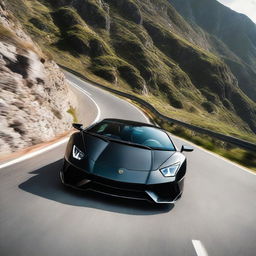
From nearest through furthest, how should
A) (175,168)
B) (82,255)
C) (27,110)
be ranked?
1. (82,255)
2. (175,168)
3. (27,110)

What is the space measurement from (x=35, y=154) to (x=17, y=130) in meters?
1.19

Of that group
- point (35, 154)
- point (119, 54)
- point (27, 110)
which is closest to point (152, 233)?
point (35, 154)

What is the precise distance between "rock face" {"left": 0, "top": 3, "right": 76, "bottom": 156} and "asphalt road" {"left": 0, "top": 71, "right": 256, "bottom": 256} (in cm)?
208

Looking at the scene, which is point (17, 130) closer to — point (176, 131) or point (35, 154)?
point (35, 154)

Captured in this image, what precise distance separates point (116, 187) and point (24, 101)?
19.2ft

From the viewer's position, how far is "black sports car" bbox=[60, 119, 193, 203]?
4.41 m

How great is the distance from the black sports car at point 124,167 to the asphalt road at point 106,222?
0.85 ft

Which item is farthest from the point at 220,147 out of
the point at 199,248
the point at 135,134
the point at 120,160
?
the point at 199,248

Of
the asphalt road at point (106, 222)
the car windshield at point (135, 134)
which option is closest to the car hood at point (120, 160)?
the car windshield at point (135, 134)

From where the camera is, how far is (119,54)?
95.7 m

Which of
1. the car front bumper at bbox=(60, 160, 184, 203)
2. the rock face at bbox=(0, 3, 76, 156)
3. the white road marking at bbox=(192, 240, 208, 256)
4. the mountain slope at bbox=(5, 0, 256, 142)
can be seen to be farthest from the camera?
the mountain slope at bbox=(5, 0, 256, 142)

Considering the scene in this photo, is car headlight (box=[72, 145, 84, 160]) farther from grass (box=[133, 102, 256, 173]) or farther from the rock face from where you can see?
grass (box=[133, 102, 256, 173])

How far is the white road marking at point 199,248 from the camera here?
3.67 metres

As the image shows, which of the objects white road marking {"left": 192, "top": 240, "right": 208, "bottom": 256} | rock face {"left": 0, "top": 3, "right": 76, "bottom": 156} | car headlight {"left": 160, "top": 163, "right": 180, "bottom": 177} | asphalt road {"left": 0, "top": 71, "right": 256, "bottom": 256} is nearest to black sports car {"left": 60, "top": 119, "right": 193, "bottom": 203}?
car headlight {"left": 160, "top": 163, "right": 180, "bottom": 177}
